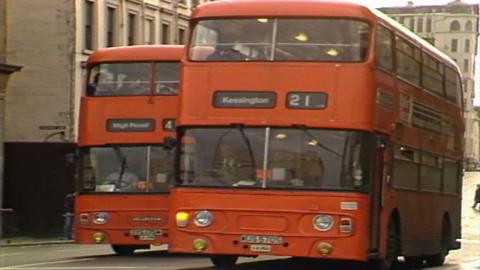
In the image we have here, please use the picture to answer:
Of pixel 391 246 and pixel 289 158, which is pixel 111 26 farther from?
pixel 289 158

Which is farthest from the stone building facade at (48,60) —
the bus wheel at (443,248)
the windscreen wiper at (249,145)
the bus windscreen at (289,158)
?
the windscreen wiper at (249,145)

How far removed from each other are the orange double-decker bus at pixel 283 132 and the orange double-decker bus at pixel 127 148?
20.8 feet

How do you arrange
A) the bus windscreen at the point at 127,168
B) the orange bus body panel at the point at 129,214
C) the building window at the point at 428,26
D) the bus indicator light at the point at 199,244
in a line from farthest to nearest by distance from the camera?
the building window at the point at 428,26 → the orange bus body panel at the point at 129,214 → the bus windscreen at the point at 127,168 → the bus indicator light at the point at 199,244

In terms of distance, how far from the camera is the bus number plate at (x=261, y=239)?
18.1m

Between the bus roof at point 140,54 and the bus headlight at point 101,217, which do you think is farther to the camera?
the bus roof at point 140,54

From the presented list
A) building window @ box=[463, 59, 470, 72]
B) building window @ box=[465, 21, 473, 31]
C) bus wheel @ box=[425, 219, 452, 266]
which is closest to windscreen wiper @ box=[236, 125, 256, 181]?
bus wheel @ box=[425, 219, 452, 266]

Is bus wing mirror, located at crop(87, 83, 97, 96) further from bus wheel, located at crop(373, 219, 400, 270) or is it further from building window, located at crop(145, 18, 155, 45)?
building window, located at crop(145, 18, 155, 45)

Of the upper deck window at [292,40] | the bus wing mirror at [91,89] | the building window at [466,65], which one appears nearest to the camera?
the upper deck window at [292,40]

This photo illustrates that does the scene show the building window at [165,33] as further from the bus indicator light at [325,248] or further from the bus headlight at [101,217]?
the bus indicator light at [325,248]

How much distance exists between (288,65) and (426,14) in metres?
135

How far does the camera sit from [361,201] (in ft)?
59.2

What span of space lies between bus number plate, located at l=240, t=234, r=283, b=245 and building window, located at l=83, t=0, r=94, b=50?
30581mm

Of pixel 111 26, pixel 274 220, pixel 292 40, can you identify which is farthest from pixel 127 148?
pixel 111 26

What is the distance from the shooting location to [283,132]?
18.1 m
